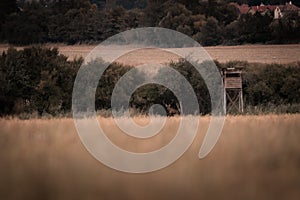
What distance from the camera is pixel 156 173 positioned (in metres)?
4.43

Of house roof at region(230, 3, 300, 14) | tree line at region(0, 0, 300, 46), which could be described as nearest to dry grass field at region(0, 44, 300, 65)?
tree line at region(0, 0, 300, 46)

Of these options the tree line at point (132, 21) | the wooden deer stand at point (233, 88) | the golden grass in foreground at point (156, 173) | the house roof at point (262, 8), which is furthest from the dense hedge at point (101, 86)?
the golden grass in foreground at point (156, 173)

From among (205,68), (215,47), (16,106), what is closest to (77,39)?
(215,47)

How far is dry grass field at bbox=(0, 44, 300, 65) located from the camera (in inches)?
1207

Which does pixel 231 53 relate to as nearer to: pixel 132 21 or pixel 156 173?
pixel 132 21

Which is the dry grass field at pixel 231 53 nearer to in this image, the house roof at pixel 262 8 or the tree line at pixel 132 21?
the tree line at pixel 132 21

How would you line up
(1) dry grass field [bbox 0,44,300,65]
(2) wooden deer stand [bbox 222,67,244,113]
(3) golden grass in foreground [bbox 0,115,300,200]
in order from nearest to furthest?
1. (3) golden grass in foreground [bbox 0,115,300,200]
2. (2) wooden deer stand [bbox 222,67,244,113]
3. (1) dry grass field [bbox 0,44,300,65]

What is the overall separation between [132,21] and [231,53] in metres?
8.07

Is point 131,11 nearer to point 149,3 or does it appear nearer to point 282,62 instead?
point 149,3

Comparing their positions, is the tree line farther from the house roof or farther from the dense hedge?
the dense hedge

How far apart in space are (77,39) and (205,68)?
42.6ft

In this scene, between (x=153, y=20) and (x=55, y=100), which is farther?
(x=153, y=20)

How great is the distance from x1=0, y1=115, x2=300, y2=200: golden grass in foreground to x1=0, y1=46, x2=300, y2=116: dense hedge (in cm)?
1742

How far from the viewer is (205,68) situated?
26.6 meters
